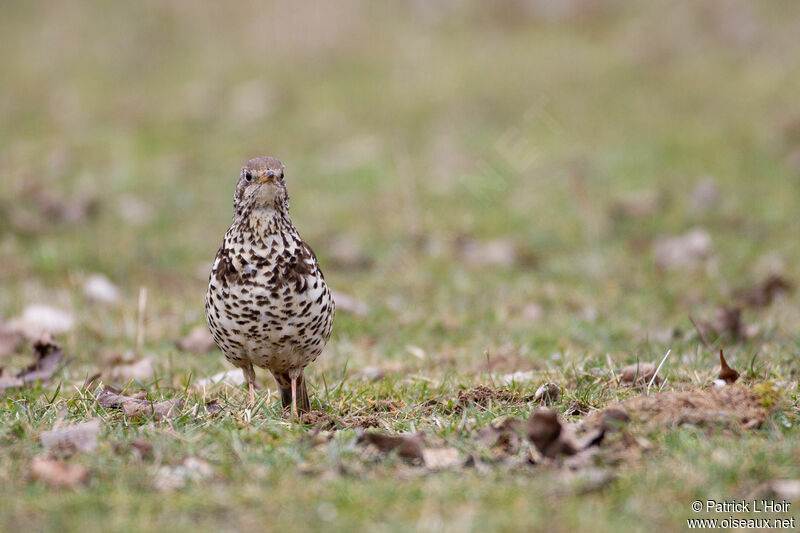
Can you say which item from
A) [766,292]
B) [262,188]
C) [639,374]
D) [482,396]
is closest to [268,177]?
[262,188]

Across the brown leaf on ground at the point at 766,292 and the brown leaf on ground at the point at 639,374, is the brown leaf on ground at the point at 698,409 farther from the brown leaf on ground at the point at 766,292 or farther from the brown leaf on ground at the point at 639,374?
the brown leaf on ground at the point at 766,292

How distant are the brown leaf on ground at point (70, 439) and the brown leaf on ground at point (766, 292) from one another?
4757mm

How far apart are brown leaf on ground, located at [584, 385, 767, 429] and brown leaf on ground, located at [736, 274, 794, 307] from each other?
3092 mm

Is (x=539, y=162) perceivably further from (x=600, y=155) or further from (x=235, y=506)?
(x=235, y=506)

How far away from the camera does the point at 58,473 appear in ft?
10.9

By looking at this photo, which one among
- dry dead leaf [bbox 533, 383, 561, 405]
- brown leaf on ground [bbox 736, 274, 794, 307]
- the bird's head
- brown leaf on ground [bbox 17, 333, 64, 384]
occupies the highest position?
the bird's head

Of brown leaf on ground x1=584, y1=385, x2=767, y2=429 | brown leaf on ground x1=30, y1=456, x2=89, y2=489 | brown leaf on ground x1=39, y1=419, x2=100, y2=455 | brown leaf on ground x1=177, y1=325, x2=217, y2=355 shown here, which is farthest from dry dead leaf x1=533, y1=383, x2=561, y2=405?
brown leaf on ground x1=177, y1=325, x2=217, y2=355

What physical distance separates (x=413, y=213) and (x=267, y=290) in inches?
209

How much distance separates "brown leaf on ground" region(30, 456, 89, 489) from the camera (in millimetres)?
3271

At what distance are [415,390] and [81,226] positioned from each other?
515 cm

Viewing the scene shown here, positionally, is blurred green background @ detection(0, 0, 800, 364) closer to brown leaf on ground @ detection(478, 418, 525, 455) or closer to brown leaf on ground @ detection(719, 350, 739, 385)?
brown leaf on ground @ detection(719, 350, 739, 385)

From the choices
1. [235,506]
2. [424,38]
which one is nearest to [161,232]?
[235,506]

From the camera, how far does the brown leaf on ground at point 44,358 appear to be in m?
5.29

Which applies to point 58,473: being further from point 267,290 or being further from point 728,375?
point 728,375
